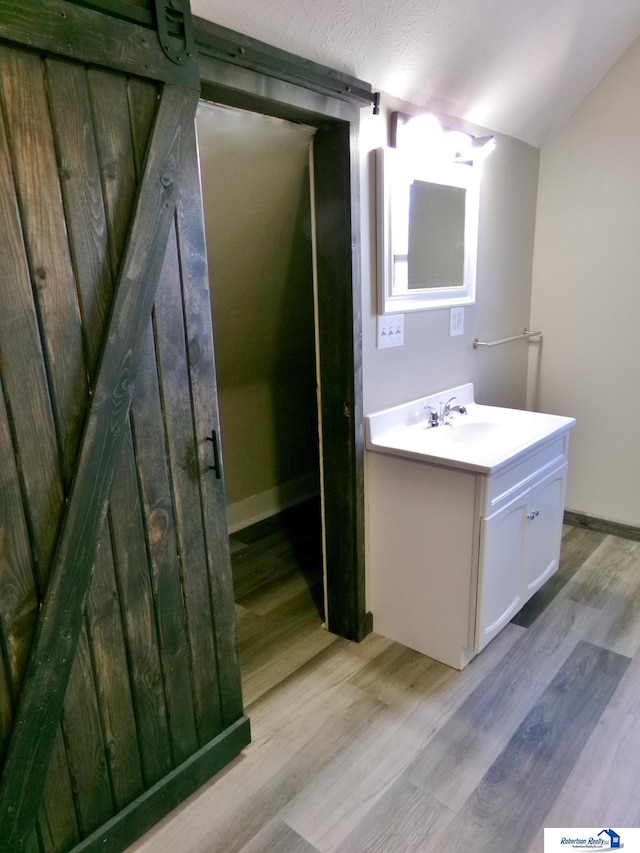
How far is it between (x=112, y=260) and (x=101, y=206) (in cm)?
11

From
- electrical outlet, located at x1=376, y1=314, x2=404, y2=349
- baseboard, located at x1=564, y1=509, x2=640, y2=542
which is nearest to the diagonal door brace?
electrical outlet, located at x1=376, y1=314, x2=404, y2=349

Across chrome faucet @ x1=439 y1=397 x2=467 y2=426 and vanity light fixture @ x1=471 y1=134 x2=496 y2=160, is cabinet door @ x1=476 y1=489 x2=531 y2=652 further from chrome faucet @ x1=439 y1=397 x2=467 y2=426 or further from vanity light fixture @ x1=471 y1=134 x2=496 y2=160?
vanity light fixture @ x1=471 y1=134 x2=496 y2=160

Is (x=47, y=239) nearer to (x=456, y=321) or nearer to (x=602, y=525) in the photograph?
(x=456, y=321)

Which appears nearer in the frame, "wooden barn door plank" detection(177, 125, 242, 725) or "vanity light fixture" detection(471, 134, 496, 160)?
"wooden barn door plank" detection(177, 125, 242, 725)

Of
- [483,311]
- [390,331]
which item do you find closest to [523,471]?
[390,331]

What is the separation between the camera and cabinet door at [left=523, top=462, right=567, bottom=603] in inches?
86.5

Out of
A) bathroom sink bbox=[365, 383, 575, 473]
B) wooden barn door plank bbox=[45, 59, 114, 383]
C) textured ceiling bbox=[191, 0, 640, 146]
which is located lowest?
bathroom sink bbox=[365, 383, 575, 473]

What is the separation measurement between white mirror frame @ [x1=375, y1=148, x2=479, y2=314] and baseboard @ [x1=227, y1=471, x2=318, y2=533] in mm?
1561

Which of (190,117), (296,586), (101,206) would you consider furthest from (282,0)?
(296,586)

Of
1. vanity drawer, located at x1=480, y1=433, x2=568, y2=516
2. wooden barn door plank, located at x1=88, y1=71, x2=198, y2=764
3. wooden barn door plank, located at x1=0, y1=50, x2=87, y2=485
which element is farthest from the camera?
vanity drawer, located at x1=480, y1=433, x2=568, y2=516

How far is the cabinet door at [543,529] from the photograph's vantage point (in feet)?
7.21

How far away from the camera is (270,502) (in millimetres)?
3363

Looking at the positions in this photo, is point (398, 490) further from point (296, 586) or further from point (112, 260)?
point (112, 260)

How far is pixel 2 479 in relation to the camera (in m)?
1.10
